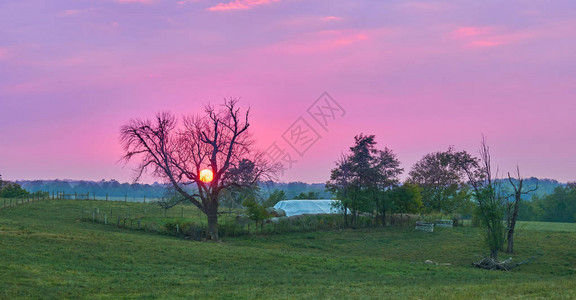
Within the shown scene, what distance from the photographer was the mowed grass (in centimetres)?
1858

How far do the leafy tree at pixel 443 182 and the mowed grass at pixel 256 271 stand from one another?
88.2 ft

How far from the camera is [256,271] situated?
1036 inches

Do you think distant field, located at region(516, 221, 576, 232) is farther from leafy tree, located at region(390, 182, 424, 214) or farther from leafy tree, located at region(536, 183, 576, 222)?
leafy tree, located at region(536, 183, 576, 222)

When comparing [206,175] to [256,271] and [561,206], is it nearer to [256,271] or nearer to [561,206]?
[256,271]

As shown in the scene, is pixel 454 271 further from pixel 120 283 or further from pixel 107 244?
pixel 107 244

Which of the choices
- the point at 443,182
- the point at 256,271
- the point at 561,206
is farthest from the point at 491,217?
the point at 561,206

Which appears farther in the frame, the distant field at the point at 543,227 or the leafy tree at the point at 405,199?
the distant field at the point at 543,227

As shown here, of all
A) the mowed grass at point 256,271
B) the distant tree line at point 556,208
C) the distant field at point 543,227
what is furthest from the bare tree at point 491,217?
the distant tree line at point 556,208

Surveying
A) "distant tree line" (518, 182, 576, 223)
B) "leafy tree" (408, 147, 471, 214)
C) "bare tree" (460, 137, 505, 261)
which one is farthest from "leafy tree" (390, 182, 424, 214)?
"distant tree line" (518, 182, 576, 223)

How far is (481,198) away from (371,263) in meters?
13.3

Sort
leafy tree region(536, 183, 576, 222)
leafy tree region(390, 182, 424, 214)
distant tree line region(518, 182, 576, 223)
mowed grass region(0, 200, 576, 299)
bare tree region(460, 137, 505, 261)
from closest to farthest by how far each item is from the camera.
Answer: mowed grass region(0, 200, 576, 299), bare tree region(460, 137, 505, 261), leafy tree region(390, 182, 424, 214), leafy tree region(536, 183, 576, 222), distant tree line region(518, 182, 576, 223)

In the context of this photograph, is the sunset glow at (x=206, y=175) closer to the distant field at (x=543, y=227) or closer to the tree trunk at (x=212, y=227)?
the tree trunk at (x=212, y=227)

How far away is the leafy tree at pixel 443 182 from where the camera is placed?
2889 inches

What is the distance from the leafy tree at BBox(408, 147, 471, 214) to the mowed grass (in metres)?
26.9
